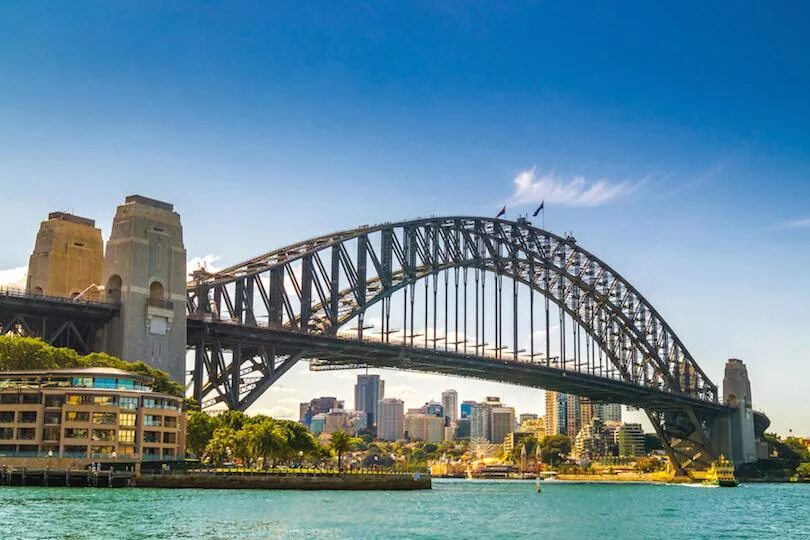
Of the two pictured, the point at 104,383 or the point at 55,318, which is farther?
the point at 55,318

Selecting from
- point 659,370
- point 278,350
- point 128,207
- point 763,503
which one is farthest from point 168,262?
point 659,370

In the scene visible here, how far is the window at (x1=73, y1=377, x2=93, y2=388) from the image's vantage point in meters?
76.0

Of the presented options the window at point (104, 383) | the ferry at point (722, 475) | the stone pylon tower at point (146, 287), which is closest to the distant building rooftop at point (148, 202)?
the stone pylon tower at point (146, 287)

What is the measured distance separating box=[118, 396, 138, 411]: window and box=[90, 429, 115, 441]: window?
1.82 meters

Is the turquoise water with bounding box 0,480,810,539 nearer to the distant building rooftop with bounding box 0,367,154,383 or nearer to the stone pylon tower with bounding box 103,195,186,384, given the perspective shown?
the distant building rooftop with bounding box 0,367,154,383

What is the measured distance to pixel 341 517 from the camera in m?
59.5

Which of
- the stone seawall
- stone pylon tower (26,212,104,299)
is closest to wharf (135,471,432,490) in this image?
the stone seawall

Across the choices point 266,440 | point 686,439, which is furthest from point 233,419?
point 686,439

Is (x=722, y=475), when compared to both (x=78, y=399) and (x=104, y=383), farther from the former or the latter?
(x=78, y=399)

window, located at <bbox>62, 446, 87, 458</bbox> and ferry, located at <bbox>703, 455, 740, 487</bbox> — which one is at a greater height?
window, located at <bbox>62, 446, 87, 458</bbox>

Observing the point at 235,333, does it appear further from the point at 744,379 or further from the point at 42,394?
the point at 744,379

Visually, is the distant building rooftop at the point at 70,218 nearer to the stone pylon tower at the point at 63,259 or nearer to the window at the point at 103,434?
the stone pylon tower at the point at 63,259

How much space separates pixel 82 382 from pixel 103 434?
4.13 m

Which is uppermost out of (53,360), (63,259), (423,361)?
(63,259)
